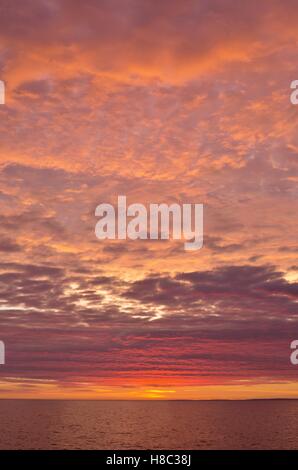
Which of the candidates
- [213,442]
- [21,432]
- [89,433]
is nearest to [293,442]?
[213,442]

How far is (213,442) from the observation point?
13900 centimetres
